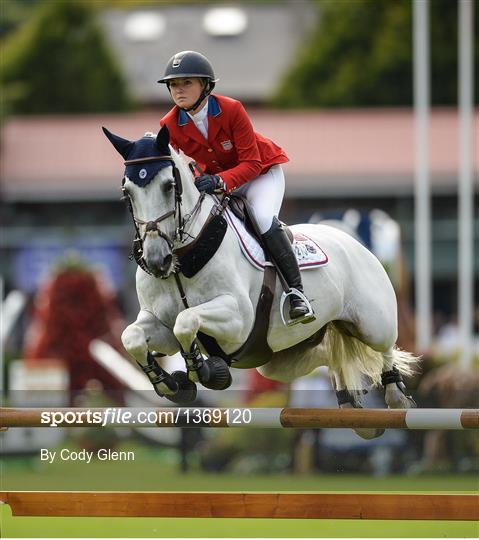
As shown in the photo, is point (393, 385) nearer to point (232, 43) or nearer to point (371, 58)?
point (371, 58)

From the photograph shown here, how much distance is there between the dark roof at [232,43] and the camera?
47.9 meters

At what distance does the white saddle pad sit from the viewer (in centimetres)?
679

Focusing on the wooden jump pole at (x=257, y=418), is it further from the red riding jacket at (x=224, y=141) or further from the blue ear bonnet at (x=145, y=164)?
the red riding jacket at (x=224, y=141)

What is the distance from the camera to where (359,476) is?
12.7m

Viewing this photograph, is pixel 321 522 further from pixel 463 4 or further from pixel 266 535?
pixel 463 4

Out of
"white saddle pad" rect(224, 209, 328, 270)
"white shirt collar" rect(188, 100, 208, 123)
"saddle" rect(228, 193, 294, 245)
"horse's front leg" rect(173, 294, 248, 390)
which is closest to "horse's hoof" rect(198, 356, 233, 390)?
"horse's front leg" rect(173, 294, 248, 390)

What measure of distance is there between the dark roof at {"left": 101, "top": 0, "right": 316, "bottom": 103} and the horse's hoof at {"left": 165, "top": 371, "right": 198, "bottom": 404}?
134 feet

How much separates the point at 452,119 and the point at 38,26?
51.4 feet

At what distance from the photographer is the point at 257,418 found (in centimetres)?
624

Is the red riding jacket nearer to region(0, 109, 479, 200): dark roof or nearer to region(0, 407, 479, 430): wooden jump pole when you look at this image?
region(0, 407, 479, 430): wooden jump pole

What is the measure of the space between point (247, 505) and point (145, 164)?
1727 mm

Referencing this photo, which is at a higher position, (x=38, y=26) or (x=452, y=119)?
(x=38, y=26)

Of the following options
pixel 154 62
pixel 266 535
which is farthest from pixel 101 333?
pixel 154 62

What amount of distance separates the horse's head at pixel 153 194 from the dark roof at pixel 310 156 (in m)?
21.9
